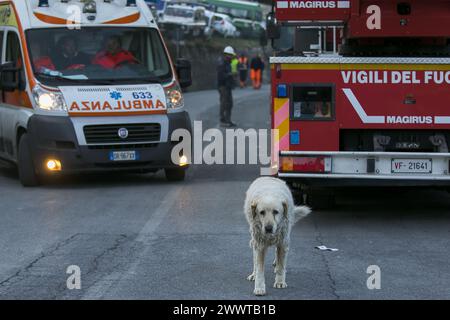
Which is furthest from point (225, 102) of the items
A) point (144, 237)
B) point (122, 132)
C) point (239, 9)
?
point (239, 9)

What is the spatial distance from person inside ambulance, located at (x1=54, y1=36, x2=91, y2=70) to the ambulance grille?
1.11 meters

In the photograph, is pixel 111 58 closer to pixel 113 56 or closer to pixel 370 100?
pixel 113 56

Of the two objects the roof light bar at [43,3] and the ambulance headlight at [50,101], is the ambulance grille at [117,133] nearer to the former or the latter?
the ambulance headlight at [50,101]

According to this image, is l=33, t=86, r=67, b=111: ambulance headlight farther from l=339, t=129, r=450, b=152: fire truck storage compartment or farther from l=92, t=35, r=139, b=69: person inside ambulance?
l=339, t=129, r=450, b=152: fire truck storage compartment

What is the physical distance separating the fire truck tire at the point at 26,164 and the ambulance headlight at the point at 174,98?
209 cm

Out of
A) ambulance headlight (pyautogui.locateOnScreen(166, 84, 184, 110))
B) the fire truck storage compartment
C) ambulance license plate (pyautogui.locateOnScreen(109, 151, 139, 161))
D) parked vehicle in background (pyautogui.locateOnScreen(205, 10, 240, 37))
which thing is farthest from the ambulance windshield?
parked vehicle in background (pyautogui.locateOnScreen(205, 10, 240, 37))

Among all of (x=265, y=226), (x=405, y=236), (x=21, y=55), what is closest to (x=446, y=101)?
(x=405, y=236)

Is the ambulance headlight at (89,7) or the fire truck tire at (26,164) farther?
the ambulance headlight at (89,7)

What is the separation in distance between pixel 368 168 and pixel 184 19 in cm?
4385

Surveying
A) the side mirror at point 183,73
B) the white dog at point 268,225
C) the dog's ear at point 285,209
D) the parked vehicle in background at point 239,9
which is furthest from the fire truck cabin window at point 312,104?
the parked vehicle in background at point 239,9

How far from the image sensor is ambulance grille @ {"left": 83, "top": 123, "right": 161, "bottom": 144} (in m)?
14.8

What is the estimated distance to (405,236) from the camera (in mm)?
10945

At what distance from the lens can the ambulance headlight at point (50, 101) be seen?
1475 cm

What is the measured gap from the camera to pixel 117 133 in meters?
14.9
